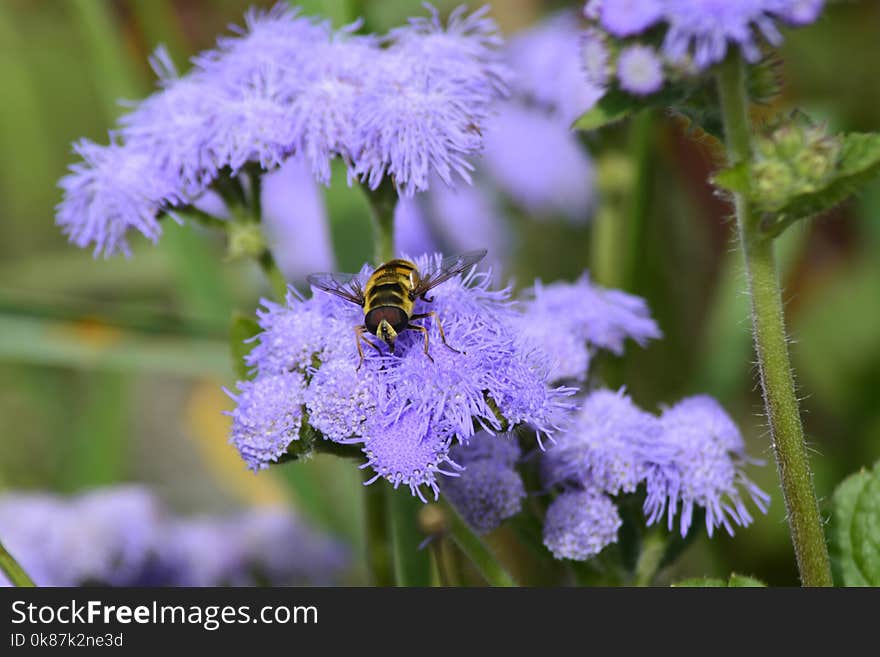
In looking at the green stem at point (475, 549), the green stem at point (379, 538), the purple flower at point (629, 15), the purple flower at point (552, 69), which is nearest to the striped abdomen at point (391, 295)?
the green stem at point (475, 549)

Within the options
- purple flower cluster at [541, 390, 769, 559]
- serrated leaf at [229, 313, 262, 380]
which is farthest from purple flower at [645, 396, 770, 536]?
serrated leaf at [229, 313, 262, 380]

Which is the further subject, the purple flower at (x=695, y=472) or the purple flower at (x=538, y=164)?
the purple flower at (x=538, y=164)

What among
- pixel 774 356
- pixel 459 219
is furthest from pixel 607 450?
pixel 459 219

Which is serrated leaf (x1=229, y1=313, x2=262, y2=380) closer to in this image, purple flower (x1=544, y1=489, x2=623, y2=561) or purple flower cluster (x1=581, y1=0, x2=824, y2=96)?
purple flower (x1=544, y1=489, x2=623, y2=561)

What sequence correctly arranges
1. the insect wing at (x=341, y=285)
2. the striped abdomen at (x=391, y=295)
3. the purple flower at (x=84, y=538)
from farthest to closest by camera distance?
1. the purple flower at (x=84, y=538)
2. the insect wing at (x=341, y=285)
3. the striped abdomen at (x=391, y=295)

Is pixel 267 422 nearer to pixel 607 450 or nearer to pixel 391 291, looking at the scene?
pixel 391 291

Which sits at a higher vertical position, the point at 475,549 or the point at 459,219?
the point at 459,219

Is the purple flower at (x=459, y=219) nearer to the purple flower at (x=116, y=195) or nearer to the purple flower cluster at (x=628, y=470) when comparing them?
the purple flower at (x=116, y=195)
